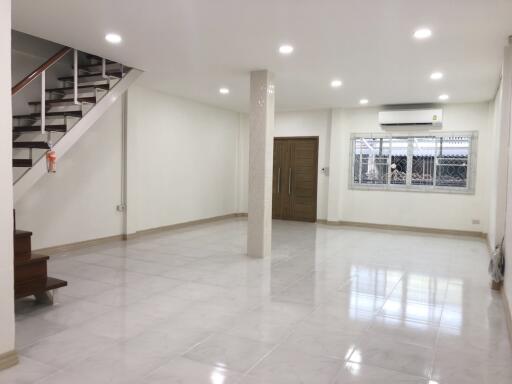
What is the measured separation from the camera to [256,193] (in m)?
6.23

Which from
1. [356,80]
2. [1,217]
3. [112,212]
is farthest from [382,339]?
[112,212]

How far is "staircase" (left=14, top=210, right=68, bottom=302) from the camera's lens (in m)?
3.65

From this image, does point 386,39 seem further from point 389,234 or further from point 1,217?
point 389,234

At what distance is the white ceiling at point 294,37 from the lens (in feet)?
12.6

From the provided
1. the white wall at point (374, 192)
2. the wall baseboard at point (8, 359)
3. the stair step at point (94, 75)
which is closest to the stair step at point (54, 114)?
the stair step at point (94, 75)

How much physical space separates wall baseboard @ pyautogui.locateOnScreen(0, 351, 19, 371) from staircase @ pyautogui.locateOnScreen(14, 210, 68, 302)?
933 mm

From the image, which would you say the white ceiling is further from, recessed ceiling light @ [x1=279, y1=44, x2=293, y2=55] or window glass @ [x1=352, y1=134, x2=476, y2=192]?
window glass @ [x1=352, y1=134, x2=476, y2=192]

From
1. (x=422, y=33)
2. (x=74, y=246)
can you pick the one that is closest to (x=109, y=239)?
(x=74, y=246)

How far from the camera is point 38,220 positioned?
5.83 meters

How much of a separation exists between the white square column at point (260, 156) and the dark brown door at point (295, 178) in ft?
14.0

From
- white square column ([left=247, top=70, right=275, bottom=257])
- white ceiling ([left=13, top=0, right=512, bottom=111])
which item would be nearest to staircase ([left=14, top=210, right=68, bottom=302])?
white ceiling ([left=13, top=0, right=512, bottom=111])

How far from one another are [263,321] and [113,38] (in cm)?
366

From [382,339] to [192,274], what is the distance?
2643 mm

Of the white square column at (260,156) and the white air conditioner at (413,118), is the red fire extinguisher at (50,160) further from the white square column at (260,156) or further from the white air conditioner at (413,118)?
the white air conditioner at (413,118)
